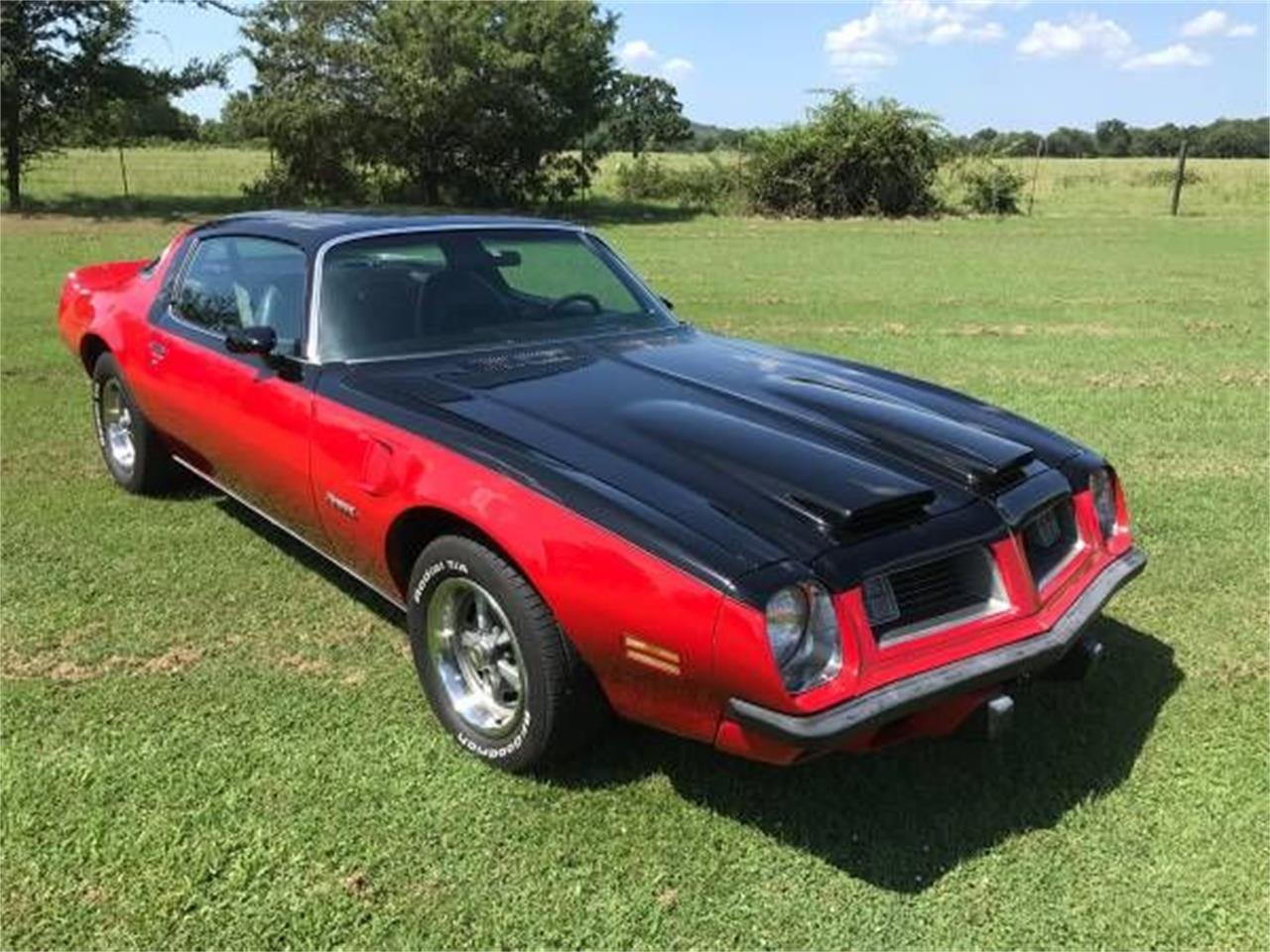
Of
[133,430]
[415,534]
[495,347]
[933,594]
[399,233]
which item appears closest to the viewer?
[933,594]

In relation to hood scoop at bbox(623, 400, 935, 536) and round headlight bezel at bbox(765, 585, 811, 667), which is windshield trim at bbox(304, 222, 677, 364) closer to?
hood scoop at bbox(623, 400, 935, 536)

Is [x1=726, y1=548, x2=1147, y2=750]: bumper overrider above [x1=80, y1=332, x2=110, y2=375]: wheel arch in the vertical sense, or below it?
below

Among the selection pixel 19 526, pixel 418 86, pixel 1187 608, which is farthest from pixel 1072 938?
pixel 418 86

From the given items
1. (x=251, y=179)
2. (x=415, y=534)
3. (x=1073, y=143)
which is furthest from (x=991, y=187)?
(x=1073, y=143)

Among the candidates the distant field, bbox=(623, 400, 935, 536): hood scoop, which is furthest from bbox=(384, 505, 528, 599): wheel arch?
the distant field

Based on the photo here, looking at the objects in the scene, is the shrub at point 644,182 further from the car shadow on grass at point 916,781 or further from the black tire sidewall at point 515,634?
the black tire sidewall at point 515,634

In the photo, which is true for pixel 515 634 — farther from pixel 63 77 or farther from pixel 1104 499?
pixel 63 77

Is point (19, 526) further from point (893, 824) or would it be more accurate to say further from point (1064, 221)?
point (1064, 221)

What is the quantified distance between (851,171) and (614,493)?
2951cm

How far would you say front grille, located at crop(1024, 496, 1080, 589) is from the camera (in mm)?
3324

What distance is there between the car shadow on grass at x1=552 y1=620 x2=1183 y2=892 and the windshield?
1.55m

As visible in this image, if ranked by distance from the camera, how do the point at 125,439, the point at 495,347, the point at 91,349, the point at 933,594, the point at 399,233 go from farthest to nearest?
the point at 91,349 < the point at 125,439 < the point at 399,233 < the point at 495,347 < the point at 933,594

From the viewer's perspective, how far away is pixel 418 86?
2506 centimetres

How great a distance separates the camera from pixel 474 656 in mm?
3484
